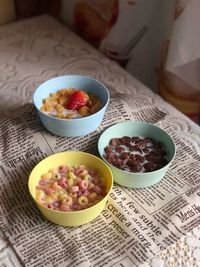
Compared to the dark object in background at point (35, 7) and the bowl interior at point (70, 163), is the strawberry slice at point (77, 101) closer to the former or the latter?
the bowl interior at point (70, 163)

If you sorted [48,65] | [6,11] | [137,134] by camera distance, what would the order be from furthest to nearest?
[6,11], [48,65], [137,134]

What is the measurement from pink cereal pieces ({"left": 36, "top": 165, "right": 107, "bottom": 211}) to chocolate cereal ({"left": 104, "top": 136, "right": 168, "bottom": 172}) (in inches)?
1.7

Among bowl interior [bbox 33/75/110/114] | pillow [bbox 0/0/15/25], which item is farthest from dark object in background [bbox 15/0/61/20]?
bowl interior [bbox 33/75/110/114]

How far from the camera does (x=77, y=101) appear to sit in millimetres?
758

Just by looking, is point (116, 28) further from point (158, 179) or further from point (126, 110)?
point (158, 179)

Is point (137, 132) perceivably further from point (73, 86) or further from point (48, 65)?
point (48, 65)

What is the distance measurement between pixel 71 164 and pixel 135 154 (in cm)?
10

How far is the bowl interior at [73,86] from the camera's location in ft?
2.55

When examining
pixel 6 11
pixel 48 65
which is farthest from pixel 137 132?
pixel 6 11

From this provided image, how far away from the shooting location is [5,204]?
0.65 meters

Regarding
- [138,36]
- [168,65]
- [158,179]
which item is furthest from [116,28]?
[158,179]

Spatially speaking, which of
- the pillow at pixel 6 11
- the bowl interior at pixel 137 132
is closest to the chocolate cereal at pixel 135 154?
the bowl interior at pixel 137 132

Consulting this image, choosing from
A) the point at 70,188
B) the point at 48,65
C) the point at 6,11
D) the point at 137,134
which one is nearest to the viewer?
the point at 70,188

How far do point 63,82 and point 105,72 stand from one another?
0.51ft
